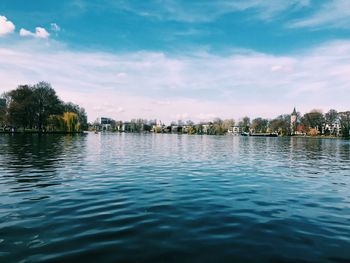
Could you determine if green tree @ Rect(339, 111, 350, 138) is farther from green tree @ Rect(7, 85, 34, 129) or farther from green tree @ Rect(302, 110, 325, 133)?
green tree @ Rect(7, 85, 34, 129)

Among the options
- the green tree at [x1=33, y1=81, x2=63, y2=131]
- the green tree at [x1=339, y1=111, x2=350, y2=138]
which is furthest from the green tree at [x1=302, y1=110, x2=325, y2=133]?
the green tree at [x1=33, y1=81, x2=63, y2=131]

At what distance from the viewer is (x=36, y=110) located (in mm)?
118812

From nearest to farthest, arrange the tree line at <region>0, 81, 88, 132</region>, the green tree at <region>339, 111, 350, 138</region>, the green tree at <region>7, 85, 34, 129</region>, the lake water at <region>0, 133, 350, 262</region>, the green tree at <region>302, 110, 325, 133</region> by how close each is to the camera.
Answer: the lake water at <region>0, 133, 350, 262</region> < the green tree at <region>7, 85, 34, 129</region> < the tree line at <region>0, 81, 88, 132</region> < the green tree at <region>339, 111, 350, 138</region> < the green tree at <region>302, 110, 325, 133</region>

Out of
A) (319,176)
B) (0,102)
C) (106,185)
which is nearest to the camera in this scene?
(106,185)

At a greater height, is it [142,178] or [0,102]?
[0,102]

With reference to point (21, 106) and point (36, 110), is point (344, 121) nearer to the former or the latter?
point (36, 110)

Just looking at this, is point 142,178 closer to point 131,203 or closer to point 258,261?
point 131,203

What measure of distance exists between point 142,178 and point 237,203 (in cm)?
872

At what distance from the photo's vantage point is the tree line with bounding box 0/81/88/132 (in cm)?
11156

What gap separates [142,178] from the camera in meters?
20.3

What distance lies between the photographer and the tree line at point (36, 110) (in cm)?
11156

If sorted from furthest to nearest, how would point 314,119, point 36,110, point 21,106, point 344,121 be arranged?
point 314,119 < point 344,121 < point 36,110 < point 21,106

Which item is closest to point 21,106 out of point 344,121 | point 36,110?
point 36,110

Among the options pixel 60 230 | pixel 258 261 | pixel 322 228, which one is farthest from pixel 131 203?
pixel 322 228
